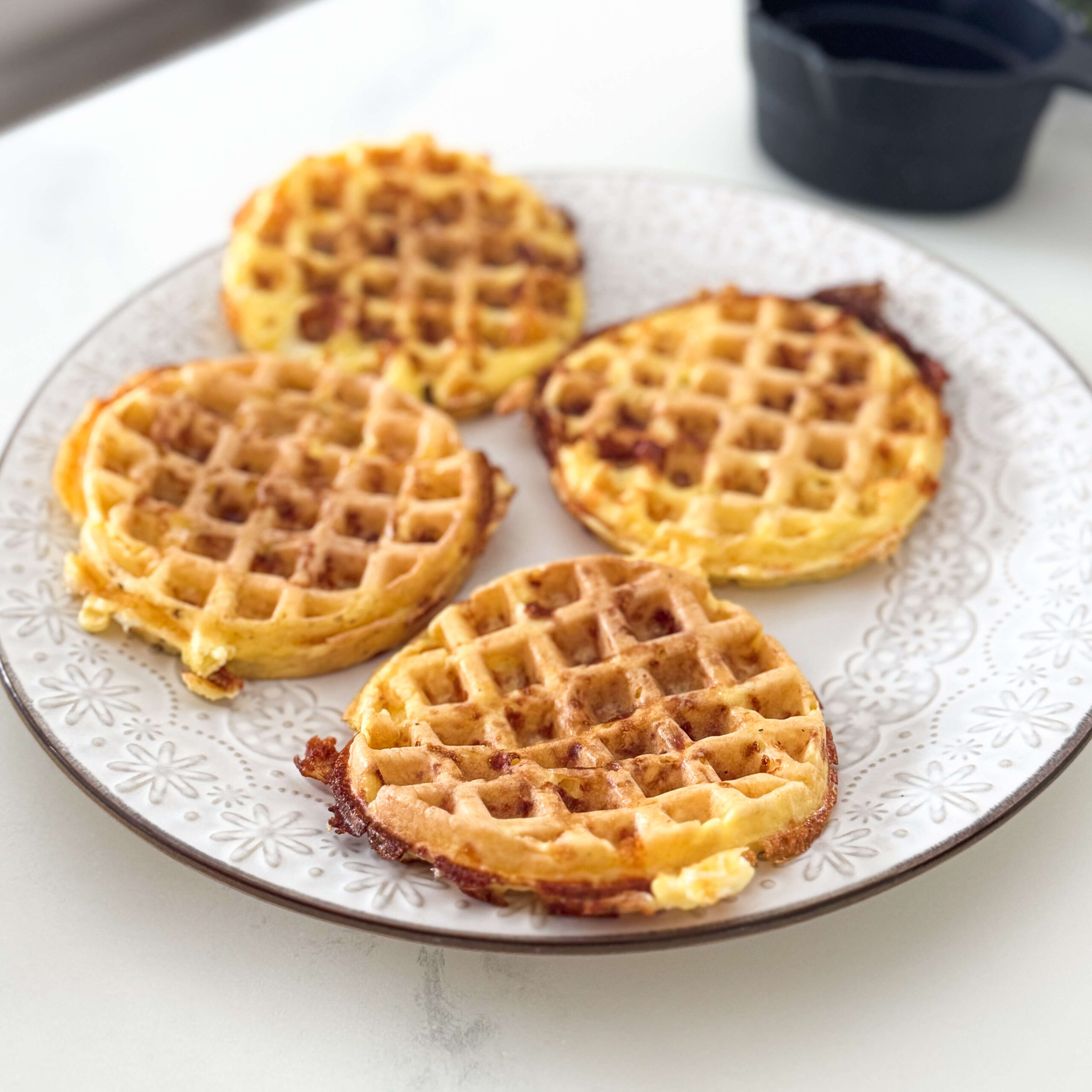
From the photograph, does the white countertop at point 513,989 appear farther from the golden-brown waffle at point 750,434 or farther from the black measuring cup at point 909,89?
the black measuring cup at point 909,89

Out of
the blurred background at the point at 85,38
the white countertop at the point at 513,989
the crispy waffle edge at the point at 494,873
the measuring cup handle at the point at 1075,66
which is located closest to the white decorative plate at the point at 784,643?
the crispy waffle edge at the point at 494,873

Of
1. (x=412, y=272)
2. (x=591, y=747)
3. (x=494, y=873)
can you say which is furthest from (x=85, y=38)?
(x=494, y=873)

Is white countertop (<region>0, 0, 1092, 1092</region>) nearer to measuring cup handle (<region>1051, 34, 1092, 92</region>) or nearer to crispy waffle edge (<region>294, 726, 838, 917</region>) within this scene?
crispy waffle edge (<region>294, 726, 838, 917</region>)

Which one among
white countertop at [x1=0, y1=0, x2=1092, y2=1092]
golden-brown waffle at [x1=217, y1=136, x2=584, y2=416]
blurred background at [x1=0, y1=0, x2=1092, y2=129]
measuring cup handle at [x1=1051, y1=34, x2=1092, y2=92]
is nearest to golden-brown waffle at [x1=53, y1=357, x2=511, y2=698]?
golden-brown waffle at [x1=217, y1=136, x2=584, y2=416]

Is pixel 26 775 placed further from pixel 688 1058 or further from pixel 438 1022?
pixel 688 1058

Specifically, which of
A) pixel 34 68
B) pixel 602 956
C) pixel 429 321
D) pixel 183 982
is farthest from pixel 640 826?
pixel 34 68

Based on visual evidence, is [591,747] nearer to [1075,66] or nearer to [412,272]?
[412,272]
